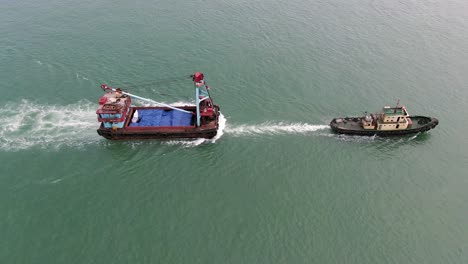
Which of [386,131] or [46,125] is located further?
[46,125]

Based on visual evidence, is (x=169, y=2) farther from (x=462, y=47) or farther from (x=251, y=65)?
(x=462, y=47)

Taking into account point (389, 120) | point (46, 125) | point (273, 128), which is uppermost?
point (46, 125)

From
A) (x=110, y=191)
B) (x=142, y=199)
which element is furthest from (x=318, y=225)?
(x=110, y=191)

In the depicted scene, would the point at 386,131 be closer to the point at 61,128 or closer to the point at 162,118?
the point at 162,118

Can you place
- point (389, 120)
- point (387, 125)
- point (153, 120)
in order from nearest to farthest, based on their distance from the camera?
point (389, 120) < point (387, 125) < point (153, 120)

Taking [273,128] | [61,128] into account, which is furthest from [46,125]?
[273,128]

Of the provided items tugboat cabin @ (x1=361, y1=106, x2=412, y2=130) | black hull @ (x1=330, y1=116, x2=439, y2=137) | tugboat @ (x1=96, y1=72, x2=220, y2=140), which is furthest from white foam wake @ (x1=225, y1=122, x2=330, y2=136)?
tugboat cabin @ (x1=361, y1=106, x2=412, y2=130)

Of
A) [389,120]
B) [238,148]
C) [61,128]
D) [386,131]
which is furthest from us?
[61,128]
